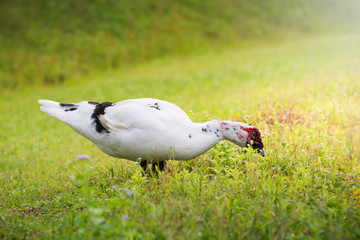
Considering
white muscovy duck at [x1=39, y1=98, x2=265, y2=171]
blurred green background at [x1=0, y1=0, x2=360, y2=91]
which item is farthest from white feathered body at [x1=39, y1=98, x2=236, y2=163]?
blurred green background at [x1=0, y1=0, x2=360, y2=91]

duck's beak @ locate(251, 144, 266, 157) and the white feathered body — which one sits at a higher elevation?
the white feathered body

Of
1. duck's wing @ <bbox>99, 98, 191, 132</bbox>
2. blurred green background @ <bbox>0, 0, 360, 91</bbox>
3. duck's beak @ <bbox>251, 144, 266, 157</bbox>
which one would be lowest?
duck's beak @ <bbox>251, 144, 266, 157</bbox>

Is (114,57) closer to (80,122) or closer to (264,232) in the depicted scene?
(80,122)

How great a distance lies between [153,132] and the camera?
10.7 ft

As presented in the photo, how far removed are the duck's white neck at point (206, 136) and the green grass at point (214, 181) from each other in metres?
0.20

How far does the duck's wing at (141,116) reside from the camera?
334cm

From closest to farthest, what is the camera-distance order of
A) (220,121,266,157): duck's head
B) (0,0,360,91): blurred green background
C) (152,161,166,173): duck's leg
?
(220,121,266,157): duck's head < (152,161,166,173): duck's leg < (0,0,360,91): blurred green background

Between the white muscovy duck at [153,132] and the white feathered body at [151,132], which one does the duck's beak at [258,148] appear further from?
the white feathered body at [151,132]

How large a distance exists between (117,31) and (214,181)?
14.0 m

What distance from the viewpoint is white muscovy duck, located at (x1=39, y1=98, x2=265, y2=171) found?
130 inches

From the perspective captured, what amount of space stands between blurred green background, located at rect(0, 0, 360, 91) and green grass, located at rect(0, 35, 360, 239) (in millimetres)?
5531

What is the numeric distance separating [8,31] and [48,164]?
11446mm

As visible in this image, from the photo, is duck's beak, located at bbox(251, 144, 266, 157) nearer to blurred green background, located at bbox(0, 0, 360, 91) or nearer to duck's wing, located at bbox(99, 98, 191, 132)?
duck's wing, located at bbox(99, 98, 191, 132)

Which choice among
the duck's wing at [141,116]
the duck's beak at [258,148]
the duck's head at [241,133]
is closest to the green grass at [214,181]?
the duck's beak at [258,148]
